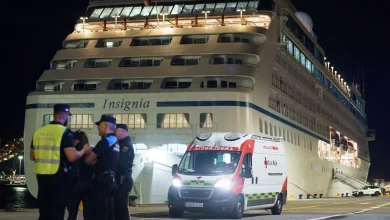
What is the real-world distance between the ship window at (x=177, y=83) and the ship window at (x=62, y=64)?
581 centimetres

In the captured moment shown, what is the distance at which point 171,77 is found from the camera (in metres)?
30.2

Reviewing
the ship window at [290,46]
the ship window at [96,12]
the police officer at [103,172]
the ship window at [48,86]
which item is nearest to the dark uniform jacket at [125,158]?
the police officer at [103,172]

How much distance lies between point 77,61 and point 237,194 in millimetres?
19205

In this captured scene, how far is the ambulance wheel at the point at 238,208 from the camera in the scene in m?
15.2

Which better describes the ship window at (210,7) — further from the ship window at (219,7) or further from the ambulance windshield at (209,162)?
the ambulance windshield at (209,162)

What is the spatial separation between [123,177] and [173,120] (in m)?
20.4

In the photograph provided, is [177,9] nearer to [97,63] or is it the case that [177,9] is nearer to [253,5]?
[253,5]

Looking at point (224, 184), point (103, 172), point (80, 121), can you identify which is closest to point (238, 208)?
point (224, 184)

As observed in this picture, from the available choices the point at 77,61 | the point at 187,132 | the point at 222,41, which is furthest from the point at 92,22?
the point at 187,132

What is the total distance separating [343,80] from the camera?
249ft

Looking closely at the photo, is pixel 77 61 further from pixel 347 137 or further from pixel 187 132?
pixel 347 137

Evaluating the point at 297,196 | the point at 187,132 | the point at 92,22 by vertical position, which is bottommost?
the point at 297,196

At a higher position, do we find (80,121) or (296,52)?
(296,52)

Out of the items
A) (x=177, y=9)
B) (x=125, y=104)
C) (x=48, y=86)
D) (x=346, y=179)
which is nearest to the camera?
(x=125, y=104)
